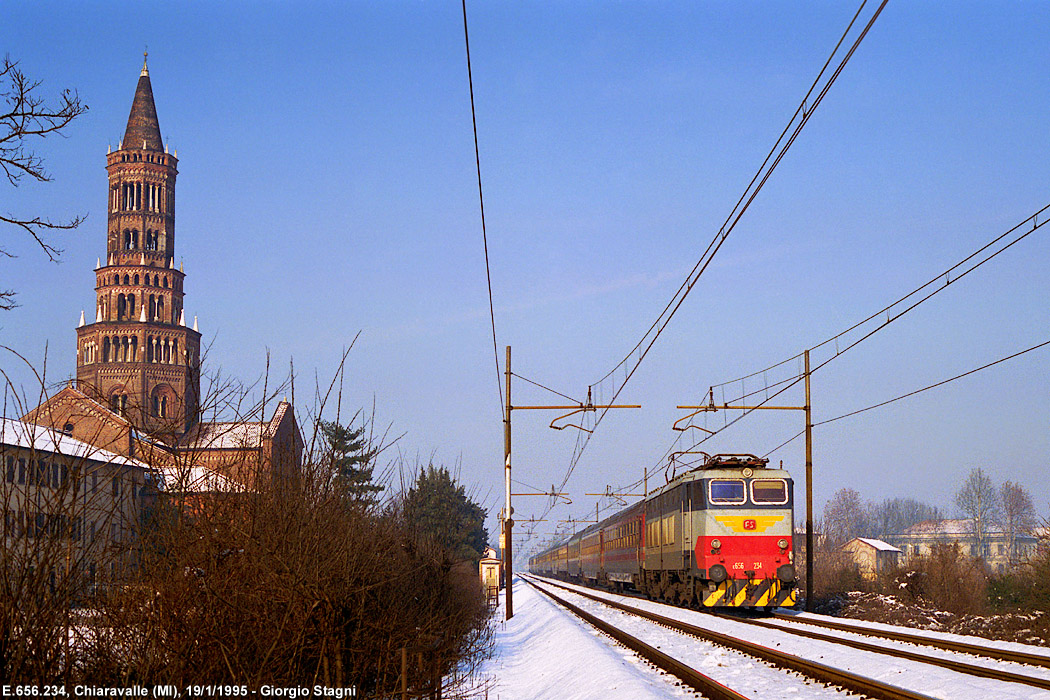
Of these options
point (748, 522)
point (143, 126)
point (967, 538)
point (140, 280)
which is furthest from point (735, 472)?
point (967, 538)

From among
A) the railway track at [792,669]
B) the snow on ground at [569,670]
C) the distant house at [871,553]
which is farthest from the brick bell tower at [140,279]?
the railway track at [792,669]

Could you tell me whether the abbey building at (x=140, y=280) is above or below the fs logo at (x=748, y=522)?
above

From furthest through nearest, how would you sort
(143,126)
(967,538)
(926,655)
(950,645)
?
1. (967,538)
2. (143,126)
3. (950,645)
4. (926,655)

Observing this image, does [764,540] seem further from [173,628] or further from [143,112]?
[143,112]

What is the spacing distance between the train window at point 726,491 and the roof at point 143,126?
103390mm

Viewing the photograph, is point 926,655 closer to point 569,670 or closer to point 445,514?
point 569,670

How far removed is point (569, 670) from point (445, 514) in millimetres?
17477

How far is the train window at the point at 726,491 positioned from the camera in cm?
2714

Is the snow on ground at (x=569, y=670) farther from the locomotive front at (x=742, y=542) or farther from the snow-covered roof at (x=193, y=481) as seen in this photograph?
the snow-covered roof at (x=193, y=481)

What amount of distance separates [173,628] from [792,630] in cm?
1643

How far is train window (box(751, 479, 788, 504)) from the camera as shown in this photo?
27.4m

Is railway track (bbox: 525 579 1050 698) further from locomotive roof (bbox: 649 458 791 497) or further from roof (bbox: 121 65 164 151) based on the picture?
roof (bbox: 121 65 164 151)

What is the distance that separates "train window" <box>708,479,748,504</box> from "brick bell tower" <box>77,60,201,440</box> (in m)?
82.6

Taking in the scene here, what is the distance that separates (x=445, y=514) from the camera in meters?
33.3
